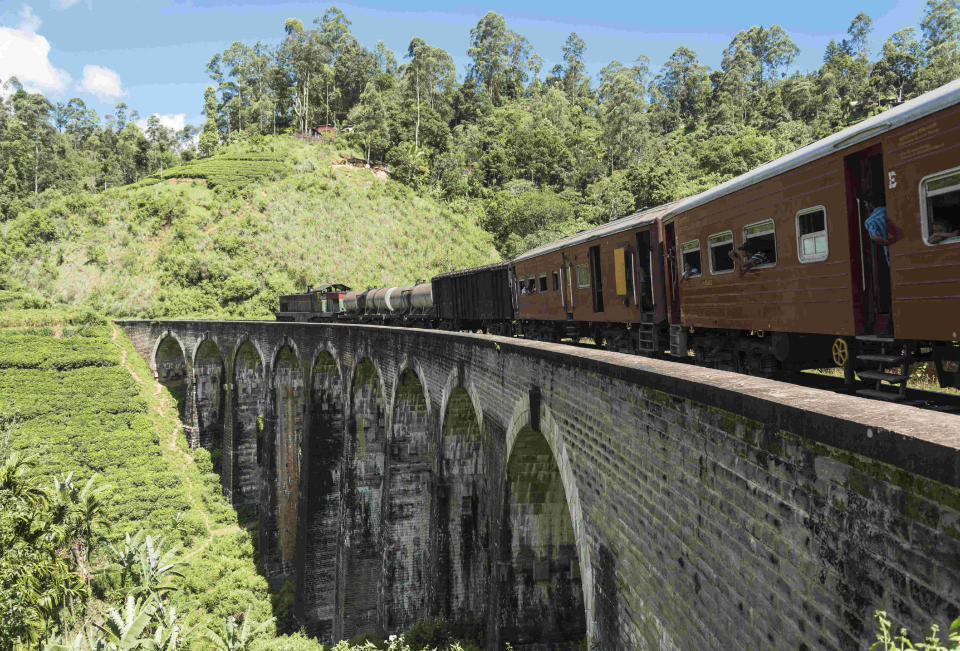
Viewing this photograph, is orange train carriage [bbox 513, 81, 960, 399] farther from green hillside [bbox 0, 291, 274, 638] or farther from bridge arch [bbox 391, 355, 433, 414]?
green hillside [bbox 0, 291, 274, 638]

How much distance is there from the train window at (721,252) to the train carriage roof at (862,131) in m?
0.56

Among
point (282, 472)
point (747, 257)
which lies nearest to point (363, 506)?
point (282, 472)

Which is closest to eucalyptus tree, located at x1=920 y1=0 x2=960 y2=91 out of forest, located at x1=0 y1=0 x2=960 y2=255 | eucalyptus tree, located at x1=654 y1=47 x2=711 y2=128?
forest, located at x1=0 y1=0 x2=960 y2=255

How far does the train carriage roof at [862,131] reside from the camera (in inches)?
183

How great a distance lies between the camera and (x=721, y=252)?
8.46 meters

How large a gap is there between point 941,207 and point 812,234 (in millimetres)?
1674

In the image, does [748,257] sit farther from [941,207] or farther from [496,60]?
[496,60]

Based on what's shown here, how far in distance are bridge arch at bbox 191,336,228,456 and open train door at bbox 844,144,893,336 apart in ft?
119

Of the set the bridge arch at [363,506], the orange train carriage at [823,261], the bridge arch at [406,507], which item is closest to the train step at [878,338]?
the orange train carriage at [823,261]

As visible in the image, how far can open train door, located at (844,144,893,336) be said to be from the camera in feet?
18.4

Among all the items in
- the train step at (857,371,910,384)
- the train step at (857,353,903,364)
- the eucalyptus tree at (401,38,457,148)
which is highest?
the eucalyptus tree at (401,38,457,148)

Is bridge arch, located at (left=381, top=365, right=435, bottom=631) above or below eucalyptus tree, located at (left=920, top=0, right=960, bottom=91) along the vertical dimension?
below

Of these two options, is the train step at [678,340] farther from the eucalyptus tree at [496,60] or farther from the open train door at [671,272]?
the eucalyptus tree at [496,60]

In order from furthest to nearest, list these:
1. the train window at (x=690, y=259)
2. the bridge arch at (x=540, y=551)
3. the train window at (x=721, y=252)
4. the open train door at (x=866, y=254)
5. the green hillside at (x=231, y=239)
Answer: the green hillside at (x=231, y=239), the bridge arch at (x=540, y=551), the train window at (x=690, y=259), the train window at (x=721, y=252), the open train door at (x=866, y=254)
